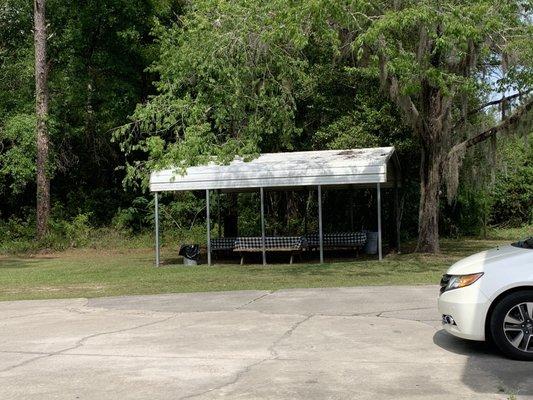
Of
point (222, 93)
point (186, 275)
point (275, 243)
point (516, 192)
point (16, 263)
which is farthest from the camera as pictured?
point (516, 192)

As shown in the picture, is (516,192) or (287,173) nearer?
(287,173)

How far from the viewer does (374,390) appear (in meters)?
5.64

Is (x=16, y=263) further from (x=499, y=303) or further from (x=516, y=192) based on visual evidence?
(x=516, y=192)

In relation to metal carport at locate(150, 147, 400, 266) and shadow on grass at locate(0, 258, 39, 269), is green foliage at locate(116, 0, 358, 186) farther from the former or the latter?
shadow on grass at locate(0, 258, 39, 269)

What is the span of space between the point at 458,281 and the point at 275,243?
13.1 metres

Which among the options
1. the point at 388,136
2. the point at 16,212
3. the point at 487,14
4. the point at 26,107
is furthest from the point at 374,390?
the point at 16,212

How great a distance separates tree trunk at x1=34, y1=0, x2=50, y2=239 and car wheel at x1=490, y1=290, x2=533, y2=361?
24.4 m

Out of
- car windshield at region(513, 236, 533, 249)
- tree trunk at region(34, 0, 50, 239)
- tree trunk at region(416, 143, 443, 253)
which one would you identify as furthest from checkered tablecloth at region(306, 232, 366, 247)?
car windshield at region(513, 236, 533, 249)

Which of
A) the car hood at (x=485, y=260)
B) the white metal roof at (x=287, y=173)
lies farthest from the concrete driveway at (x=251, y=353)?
the white metal roof at (x=287, y=173)

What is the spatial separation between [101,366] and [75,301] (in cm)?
538

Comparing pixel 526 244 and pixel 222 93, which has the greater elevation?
pixel 222 93

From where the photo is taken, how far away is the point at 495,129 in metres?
20.0

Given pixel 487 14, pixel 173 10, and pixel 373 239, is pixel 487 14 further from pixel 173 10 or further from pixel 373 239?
pixel 173 10

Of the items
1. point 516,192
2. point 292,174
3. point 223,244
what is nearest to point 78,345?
point 292,174
